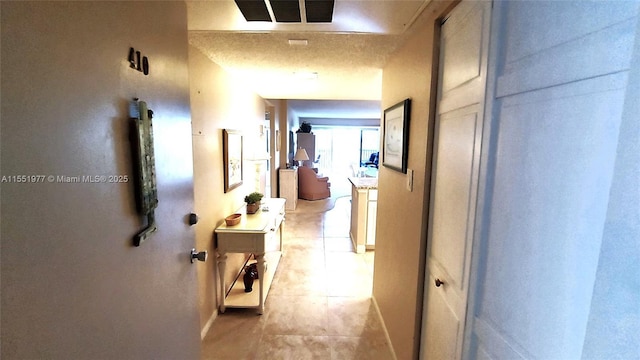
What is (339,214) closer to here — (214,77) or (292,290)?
(292,290)

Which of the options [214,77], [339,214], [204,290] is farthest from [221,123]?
[339,214]

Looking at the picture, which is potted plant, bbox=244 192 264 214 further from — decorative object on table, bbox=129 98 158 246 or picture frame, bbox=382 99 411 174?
decorative object on table, bbox=129 98 158 246

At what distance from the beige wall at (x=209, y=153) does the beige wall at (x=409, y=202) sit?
4.48 feet

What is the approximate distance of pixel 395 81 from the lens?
1912 millimetres

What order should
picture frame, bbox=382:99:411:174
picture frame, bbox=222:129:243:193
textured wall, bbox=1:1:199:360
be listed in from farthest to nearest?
picture frame, bbox=222:129:243:193, picture frame, bbox=382:99:411:174, textured wall, bbox=1:1:199:360

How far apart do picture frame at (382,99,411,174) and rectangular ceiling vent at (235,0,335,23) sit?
664 millimetres

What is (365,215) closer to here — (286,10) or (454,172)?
(454,172)

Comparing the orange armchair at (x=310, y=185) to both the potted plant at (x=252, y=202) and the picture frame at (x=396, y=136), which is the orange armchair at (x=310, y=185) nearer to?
the potted plant at (x=252, y=202)

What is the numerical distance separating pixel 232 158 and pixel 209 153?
49 cm

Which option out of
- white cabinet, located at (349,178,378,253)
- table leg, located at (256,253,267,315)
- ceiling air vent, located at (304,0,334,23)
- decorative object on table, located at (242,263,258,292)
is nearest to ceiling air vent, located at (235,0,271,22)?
ceiling air vent, located at (304,0,334,23)

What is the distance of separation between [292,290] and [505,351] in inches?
87.4

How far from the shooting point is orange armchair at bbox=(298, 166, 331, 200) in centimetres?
665

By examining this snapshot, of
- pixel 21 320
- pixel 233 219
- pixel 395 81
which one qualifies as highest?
pixel 395 81

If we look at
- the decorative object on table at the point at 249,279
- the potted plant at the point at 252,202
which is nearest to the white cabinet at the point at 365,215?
the potted plant at the point at 252,202
